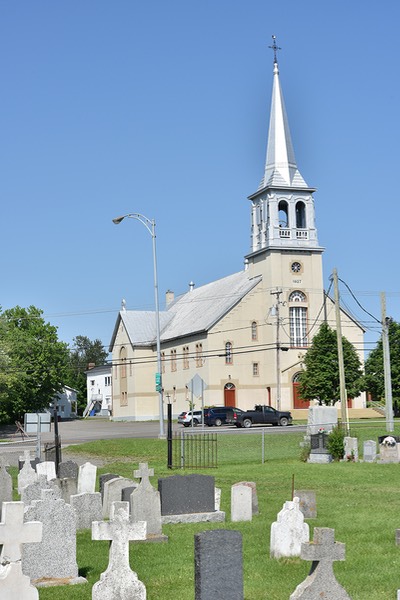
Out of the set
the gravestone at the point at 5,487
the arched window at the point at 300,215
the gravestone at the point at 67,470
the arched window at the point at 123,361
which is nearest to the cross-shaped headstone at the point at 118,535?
the gravestone at the point at 5,487

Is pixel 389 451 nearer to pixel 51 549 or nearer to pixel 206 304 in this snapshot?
pixel 51 549

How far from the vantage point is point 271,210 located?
7162cm

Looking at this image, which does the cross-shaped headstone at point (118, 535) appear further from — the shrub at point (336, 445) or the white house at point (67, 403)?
the white house at point (67, 403)

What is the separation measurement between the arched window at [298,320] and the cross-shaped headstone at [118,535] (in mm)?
61210

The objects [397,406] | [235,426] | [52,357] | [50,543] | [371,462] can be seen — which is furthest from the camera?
[52,357]

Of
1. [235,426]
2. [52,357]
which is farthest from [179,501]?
[52,357]

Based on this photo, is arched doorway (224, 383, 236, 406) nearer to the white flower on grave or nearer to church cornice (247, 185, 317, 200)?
church cornice (247, 185, 317, 200)

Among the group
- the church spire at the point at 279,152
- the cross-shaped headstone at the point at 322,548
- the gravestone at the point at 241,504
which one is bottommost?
the gravestone at the point at 241,504

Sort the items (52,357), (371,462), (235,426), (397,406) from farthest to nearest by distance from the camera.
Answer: (52,357)
(397,406)
(235,426)
(371,462)

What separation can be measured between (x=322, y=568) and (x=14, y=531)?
3.01 m

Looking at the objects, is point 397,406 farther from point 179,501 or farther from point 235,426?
point 179,501

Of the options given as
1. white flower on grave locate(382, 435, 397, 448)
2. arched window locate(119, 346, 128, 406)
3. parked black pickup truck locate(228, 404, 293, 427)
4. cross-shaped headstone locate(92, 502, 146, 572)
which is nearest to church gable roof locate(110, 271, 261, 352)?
arched window locate(119, 346, 128, 406)

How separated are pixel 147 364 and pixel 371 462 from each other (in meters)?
55.2

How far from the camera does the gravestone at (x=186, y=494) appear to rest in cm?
1513
